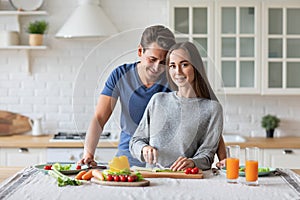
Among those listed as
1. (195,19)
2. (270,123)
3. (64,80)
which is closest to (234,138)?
(270,123)

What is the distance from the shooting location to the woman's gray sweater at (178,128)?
261 centimetres

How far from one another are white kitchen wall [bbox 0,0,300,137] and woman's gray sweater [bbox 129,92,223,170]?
240 centimetres

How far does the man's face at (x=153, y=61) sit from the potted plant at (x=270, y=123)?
249 cm

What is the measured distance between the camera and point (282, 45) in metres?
4.71

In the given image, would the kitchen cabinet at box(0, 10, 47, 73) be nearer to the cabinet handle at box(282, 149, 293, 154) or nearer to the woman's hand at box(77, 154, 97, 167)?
the cabinet handle at box(282, 149, 293, 154)

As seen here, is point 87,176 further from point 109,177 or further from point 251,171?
point 251,171

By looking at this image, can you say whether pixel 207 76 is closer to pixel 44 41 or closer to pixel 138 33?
pixel 138 33

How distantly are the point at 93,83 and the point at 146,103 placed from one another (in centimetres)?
26


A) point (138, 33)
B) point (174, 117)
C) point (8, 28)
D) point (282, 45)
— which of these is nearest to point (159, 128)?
point (174, 117)

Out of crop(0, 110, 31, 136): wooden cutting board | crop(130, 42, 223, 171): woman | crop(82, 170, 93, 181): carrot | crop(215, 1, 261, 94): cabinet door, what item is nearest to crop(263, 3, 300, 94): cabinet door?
crop(215, 1, 261, 94): cabinet door

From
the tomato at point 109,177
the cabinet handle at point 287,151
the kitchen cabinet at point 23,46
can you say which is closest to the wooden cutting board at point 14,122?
the kitchen cabinet at point 23,46

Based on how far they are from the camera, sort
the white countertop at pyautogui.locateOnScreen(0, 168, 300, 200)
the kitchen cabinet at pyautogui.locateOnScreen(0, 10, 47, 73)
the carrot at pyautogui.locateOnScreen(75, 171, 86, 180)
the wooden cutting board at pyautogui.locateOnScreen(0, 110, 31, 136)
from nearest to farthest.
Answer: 1. the white countertop at pyautogui.locateOnScreen(0, 168, 300, 200)
2. the carrot at pyautogui.locateOnScreen(75, 171, 86, 180)
3. the kitchen cabinet at pyautogui.locateOnScreen(0, 10, 47, 73)
4. the wooden cutting board at pyautogui.locateOnScreen(0, 110, 31, 136)

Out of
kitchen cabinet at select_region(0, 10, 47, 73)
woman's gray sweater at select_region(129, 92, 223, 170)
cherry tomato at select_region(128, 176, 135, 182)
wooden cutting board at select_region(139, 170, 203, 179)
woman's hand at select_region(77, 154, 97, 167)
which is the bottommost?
wooden cutting board at select_region(139, 170, 203, 179)

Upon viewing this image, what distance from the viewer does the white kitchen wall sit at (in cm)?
502
